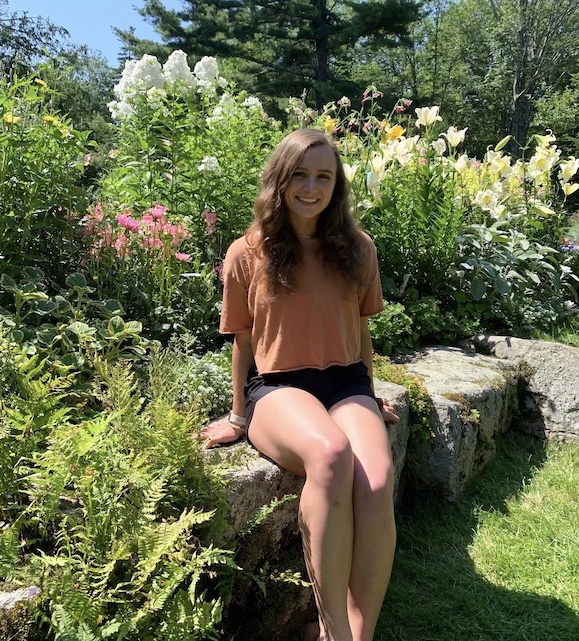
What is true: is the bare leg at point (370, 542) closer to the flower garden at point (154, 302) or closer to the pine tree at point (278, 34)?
the flower garden at point (154, 302)

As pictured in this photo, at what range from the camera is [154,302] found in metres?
2.85

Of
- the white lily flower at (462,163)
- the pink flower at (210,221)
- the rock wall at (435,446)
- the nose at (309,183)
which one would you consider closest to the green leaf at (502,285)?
the rock wall at (435,446)

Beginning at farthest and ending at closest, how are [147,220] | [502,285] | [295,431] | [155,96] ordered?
[502,285]
[155,96]
[147,220]
[295,431]

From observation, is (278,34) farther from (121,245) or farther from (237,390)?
(237,390)

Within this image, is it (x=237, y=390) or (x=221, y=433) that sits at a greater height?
(x=237, y=390)

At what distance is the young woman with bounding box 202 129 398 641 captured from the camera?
5.61 ft

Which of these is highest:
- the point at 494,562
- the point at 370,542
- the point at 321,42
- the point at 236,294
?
the point at 321,42

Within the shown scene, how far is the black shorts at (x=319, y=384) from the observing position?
6.49ft

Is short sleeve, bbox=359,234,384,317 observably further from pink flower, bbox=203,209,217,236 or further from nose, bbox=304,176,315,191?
pink flower, bbox=203,209,217,236

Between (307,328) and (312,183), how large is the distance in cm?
53

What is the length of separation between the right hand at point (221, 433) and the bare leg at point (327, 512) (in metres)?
0.35

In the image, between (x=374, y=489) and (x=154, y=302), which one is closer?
(x=374, y=489)

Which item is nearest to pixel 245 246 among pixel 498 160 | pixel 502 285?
pixel 502 285

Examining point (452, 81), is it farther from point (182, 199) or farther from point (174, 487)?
point (174, 487)
